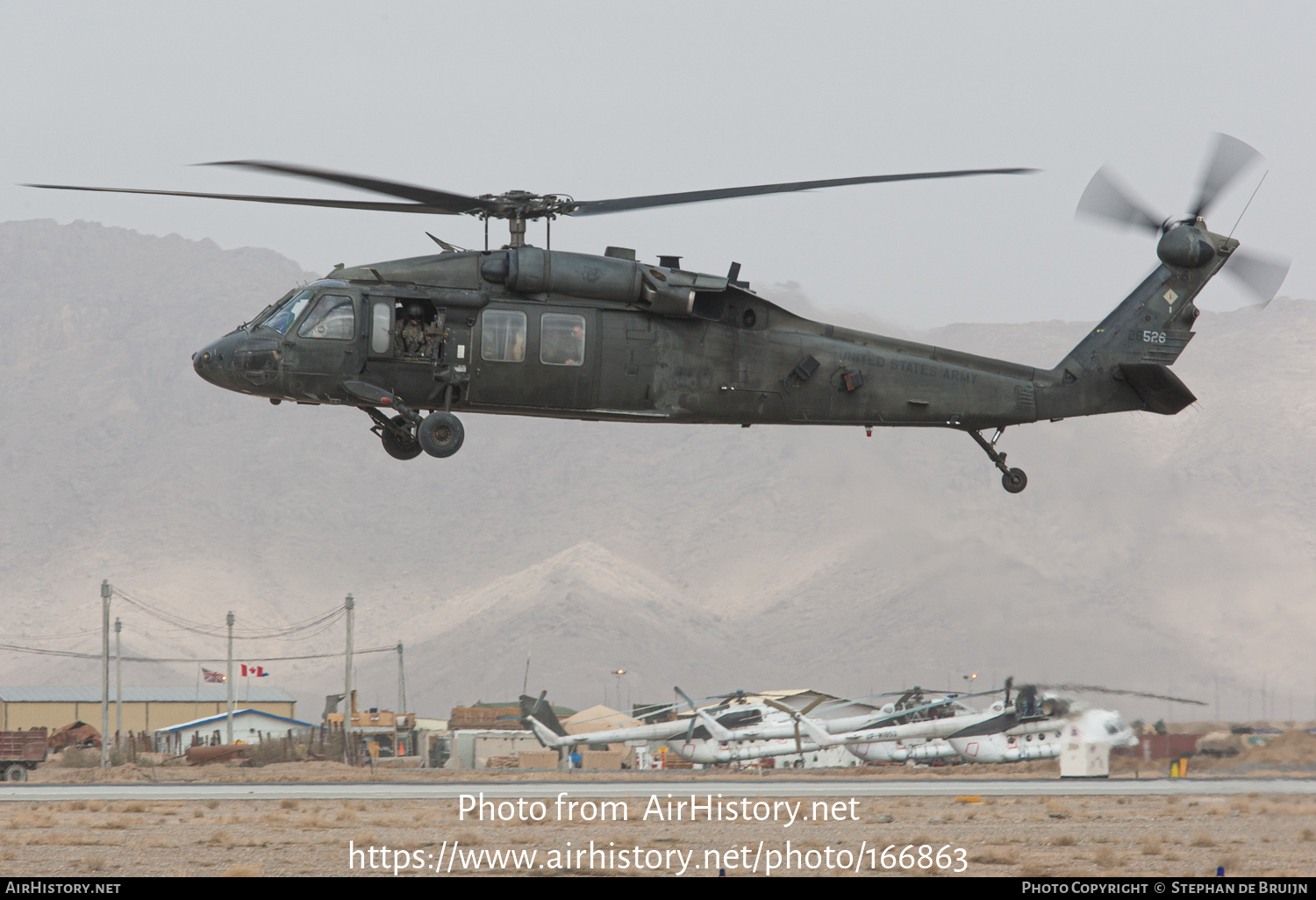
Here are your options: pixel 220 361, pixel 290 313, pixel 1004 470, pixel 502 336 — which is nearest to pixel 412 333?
pixel 502 336

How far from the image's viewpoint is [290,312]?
2319 cm

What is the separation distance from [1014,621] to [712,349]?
120049mm

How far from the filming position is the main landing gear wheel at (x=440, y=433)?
22.7m

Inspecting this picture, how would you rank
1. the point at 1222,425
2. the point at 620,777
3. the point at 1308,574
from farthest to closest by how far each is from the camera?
the point at 1222,425 < the point at 1308,574 < the point at 620,777

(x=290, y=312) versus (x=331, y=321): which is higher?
(x=290, y=312)

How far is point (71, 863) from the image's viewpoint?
25.2 meters

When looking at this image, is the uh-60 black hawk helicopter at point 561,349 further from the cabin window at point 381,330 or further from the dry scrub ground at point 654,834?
the dry scrub ground at point 654,834

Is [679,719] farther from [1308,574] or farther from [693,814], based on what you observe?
[1308,574]

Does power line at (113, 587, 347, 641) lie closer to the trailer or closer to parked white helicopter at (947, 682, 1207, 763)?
the trailer

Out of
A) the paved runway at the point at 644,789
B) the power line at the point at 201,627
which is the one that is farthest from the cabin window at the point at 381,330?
the power line at the point at 201,627

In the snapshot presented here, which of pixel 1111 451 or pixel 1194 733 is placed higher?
pixel 1111 451

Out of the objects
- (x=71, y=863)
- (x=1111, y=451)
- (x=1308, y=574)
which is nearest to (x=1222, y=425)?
(x=1308, y=574)

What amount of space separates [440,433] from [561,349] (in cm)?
233
